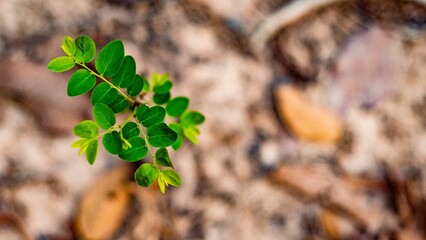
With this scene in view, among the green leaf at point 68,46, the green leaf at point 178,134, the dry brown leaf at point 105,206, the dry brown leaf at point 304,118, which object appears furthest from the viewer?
the dry brown leaf at point 304,118

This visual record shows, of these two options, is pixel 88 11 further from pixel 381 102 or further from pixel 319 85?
pixel 381 102

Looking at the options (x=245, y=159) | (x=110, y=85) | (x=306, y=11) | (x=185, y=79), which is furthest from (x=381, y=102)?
(x=110, y=85)

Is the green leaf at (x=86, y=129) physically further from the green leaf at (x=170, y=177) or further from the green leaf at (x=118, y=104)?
the green leaf at (x=170, y=177)

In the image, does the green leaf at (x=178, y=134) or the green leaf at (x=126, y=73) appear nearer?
the green leaf at (x=126, y=73)

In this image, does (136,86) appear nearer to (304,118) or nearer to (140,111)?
(140,111)

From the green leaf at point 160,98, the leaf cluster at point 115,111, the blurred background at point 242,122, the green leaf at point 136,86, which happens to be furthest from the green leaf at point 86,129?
the blurred background at point 242,122

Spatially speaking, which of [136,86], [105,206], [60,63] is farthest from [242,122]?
[60,63]
